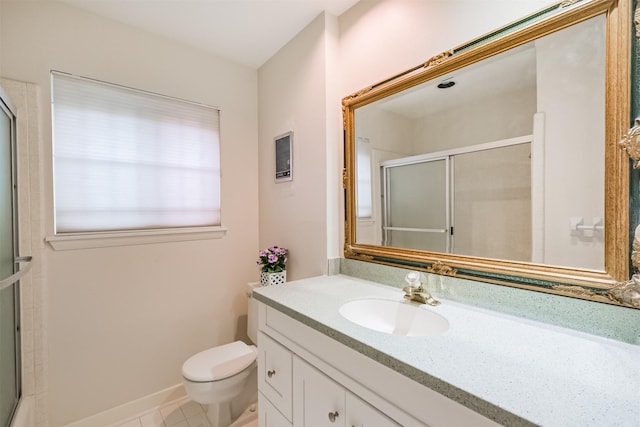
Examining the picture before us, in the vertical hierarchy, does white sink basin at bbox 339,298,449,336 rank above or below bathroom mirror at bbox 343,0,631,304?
below

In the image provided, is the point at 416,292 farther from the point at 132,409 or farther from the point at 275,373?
the point at 132,409

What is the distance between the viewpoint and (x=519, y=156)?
0.97 m

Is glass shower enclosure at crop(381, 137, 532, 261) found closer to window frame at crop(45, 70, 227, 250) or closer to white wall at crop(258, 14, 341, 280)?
white wall at crop(258, 14, 341, 280)

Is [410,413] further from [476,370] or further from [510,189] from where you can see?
[510,189]

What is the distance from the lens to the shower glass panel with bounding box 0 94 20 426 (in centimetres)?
120


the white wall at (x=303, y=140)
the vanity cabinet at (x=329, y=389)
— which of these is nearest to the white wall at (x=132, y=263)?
the white wall at (x=303, y=140)

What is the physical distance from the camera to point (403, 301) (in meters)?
1.16

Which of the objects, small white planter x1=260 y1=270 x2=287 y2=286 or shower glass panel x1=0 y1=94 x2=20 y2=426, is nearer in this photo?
shower glass panel x1=0 y1=94 x2=20 y2=426

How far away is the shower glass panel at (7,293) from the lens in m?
A: 1.20

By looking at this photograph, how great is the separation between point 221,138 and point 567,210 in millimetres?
2037

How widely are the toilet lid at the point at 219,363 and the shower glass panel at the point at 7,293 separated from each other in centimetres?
72

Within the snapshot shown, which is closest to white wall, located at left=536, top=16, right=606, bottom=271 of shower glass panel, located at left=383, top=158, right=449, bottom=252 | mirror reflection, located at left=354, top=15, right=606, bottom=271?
mirror reflection, located at left=354, top=15, right=606, bottom=271

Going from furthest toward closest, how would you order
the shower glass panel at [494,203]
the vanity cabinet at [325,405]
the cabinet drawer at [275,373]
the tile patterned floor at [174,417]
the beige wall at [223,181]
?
the tile patterned floor at [174,417]
the beige wall at [223,181]
the cabinet drawer at [275,373]
the shower glass panel at [494,203]
the vanity cabinet at [325,405]

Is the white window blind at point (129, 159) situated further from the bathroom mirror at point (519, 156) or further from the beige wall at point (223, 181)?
the bathroom mirror at point (519, 156)
